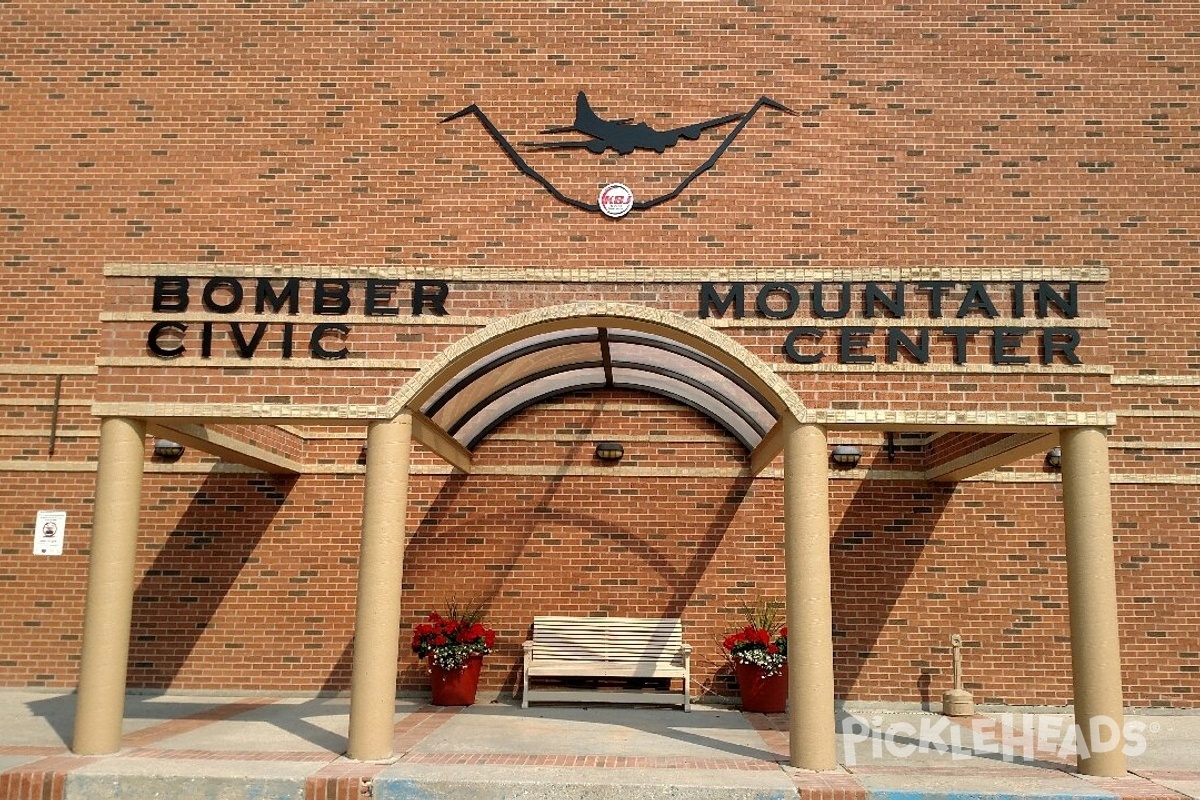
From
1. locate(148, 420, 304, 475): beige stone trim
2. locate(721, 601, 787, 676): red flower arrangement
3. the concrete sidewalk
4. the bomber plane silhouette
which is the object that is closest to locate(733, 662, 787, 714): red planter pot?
locate(721, 601, 787, 676): red flower arrangement

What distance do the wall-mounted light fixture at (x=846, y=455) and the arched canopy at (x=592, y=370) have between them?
90cm

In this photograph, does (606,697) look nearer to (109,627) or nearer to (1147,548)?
(109,627)

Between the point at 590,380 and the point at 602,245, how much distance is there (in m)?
2.41

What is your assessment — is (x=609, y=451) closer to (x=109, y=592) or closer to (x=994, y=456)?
(x=994, y=456)

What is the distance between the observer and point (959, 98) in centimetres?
1121

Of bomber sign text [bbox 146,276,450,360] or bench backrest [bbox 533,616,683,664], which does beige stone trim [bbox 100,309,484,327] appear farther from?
bench backrest [bbox 533,616,683,664]

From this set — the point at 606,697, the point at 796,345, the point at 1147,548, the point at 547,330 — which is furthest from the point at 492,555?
the point at 1147,548

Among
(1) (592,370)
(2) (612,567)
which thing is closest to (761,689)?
(2) (612,567)

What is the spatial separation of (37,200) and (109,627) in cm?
619

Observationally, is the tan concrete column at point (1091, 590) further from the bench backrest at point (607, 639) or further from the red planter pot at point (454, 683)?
the red planter pot at point (454, 683)

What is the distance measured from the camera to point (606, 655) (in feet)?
36.7

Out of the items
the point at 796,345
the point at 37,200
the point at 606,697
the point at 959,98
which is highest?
the point at 959,98

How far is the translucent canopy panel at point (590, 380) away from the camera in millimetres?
10211

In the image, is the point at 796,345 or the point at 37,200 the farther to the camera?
the point at 37,200
